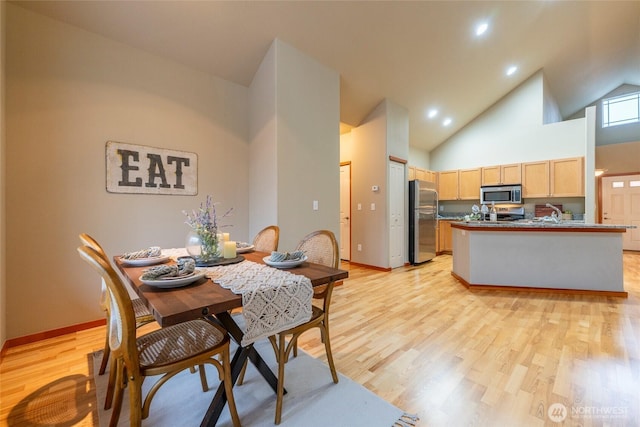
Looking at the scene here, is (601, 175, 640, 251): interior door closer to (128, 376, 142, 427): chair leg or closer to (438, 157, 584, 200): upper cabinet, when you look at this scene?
(438, 157, 584, 200): upper cabinet

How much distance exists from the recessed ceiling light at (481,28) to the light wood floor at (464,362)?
146 inches

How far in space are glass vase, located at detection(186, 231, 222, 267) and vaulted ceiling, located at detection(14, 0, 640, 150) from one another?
88.6 inches

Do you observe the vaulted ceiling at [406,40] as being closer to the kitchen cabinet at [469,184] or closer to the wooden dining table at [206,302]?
the kitchen cabinet at [469,184]

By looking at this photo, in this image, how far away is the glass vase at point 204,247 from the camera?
1664 mm

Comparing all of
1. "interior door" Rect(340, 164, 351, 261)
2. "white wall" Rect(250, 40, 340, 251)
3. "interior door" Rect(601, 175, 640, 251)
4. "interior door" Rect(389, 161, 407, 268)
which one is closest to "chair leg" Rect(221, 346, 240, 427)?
"white wall" Rect(250, 40, 340, 251)

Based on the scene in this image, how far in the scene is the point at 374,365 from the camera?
186cm

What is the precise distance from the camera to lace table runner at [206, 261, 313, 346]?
1138 millimetres

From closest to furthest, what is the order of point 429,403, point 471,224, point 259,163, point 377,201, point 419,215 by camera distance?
1. point 429,403
2. point 259,163
3. point 471,224
4. point 377,201
5. point 419,215

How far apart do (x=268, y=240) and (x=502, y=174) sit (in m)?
5.73

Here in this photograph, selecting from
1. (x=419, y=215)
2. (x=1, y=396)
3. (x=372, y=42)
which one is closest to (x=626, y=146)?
(x=419, y=215)

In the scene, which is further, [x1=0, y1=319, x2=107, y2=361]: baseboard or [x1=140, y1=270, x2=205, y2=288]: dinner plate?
[x1=0, y1=319, x2=107, y2=361]: baseboard

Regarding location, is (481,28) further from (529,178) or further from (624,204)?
(624,204)

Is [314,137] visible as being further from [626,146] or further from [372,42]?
[626,146]

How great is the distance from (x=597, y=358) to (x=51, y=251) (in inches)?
175
